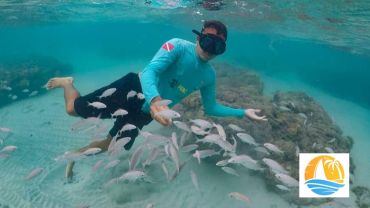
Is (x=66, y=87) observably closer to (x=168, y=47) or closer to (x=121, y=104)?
(x=121, y=104)

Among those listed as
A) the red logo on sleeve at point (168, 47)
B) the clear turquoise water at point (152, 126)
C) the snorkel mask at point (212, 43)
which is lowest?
the clear turquoise water at point (152, 126)

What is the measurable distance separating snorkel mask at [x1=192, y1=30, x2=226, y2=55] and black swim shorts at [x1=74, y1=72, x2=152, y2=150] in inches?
92.2

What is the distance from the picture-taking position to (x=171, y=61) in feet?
21.1

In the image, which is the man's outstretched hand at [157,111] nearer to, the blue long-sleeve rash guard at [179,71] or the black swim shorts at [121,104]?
the blue long-sleeve rash guard at [179,71]

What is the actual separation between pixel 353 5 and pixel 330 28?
28.8 feet

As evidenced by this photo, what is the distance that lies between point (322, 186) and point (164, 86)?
521 centimetres

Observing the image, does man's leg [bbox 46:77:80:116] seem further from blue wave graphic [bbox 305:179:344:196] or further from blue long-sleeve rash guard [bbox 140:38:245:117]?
blue wave graphic [bbox 305:179:344:196]

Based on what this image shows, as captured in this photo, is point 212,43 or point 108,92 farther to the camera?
point 108,92

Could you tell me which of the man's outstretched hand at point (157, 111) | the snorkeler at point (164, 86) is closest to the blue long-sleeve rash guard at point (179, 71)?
the snorkeler at point (164, 86)

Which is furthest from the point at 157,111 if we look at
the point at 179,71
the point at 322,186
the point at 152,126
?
the point at 152,126

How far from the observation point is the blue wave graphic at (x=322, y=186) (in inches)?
343

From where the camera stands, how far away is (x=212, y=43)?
604 cm

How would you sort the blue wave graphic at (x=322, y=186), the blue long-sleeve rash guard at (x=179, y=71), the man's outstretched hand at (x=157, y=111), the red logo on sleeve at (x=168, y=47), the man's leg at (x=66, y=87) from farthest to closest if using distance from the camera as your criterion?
the blue wave graphic at (x=322, y=186), the man's leg at (x=66, y=87), the red logo on sleeve at (x=168, y=47), the blue long-sleeve rash guard at (x=179, y=71), the man's outstretched hand at (x=157, y=111)

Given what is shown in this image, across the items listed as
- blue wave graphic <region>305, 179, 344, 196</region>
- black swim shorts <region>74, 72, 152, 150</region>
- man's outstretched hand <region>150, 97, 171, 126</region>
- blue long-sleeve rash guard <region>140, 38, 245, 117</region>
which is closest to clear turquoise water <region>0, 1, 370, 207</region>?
blue wave graphic <region>305, 179, 344, 196</region>
